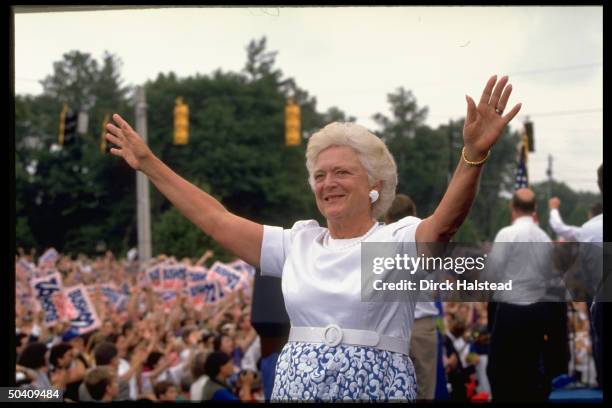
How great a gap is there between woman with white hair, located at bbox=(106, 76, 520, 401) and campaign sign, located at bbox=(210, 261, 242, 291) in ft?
39.0

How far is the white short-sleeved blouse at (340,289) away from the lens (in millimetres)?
3062

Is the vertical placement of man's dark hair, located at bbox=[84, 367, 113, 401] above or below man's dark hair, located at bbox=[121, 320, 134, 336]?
above

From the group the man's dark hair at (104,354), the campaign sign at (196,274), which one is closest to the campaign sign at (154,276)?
the campaign sign at (196,274)

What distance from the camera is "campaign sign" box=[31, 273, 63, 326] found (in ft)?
38.5

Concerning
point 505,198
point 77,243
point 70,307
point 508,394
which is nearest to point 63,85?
point 77,243

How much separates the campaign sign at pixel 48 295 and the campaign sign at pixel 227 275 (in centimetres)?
284

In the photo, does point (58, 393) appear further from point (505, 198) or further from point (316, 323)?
point (505, 198)

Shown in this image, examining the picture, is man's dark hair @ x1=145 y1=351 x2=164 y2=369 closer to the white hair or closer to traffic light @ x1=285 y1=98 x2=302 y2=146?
the white hair

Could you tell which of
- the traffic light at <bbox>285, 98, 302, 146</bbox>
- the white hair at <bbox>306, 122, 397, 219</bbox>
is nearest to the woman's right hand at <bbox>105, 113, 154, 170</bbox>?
→ the white hair at <bbox>306, 122, 397, 219</bbox>

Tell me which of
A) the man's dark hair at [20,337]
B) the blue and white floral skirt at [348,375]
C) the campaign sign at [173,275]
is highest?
the blue and white floral skirt at [348,375]

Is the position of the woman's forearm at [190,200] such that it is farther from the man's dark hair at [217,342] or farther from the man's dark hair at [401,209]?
the man's dark hair at [217,342]

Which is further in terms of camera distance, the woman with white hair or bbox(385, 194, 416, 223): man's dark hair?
bbox(385, 194, 416, 223): man's dark hair

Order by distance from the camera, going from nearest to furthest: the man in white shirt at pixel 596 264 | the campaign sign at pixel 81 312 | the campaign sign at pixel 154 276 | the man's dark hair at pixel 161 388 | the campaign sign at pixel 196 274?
the man in white shirt at pixel 596 264, the man's dark hair at pixel 161 388, the campaign sign at pixel 81 312, the campaign sign at pixel 196 274, the campaign sign at pixel 154 276

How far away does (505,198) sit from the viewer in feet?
57.6
